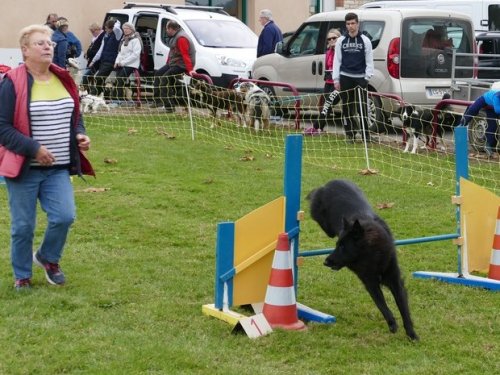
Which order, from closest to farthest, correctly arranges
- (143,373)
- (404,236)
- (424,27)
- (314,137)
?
1. (143,373)
2. (404,236)
3. (314,137)
4. (424,27)

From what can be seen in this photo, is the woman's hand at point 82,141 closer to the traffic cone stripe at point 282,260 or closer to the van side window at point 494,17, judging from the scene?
the traffic cone stripe at point 282,260

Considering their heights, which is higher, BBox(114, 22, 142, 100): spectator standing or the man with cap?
BBox(114, 22, 142, 100): spectator standing

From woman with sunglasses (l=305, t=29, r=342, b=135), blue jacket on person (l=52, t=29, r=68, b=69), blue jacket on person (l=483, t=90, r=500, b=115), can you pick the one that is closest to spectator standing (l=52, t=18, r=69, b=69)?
blue jacket on person (l=52, t=29, r=68, b=69)

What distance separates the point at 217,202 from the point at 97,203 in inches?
48.5

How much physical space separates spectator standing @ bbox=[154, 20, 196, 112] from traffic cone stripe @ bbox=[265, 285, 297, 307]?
36.9 ft

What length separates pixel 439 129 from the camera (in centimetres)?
1326

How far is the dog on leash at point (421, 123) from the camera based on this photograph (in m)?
13.1

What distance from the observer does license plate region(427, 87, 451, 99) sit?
1523cm

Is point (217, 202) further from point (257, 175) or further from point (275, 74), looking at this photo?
point (275, 74)

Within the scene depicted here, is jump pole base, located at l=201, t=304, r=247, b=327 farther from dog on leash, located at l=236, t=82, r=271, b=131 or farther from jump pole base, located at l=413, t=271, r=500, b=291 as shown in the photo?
dog on leash, located at l=236, t=82, r=271, b=131

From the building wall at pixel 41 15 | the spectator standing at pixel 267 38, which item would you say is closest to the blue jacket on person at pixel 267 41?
the spectator standing at pixel 267 38

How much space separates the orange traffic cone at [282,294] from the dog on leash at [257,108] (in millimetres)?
9280

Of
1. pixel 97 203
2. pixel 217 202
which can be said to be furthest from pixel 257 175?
pixel 97 203

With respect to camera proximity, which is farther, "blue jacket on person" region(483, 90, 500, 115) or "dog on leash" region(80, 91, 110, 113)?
"dog on leash" region(80, 91, 110, 113)
